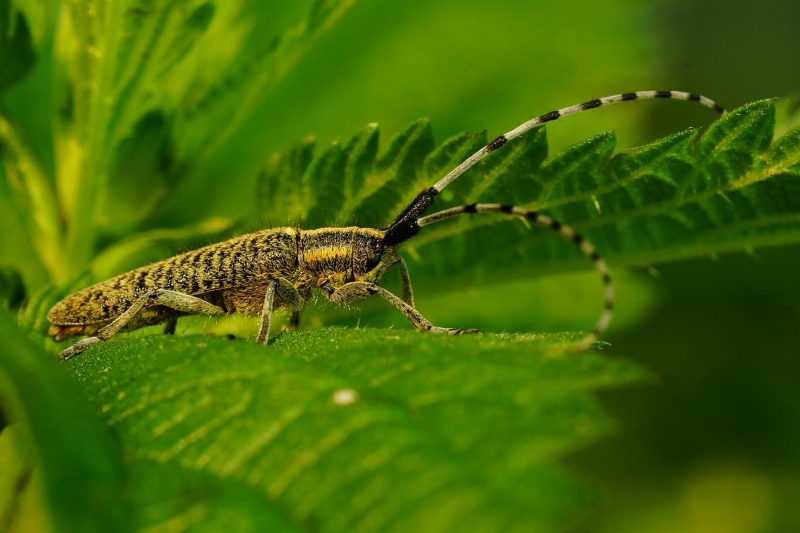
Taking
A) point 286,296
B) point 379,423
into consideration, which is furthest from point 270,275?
point 379,423

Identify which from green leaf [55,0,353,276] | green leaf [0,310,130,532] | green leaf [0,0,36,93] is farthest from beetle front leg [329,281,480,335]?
green leaf [0,310,130,532]

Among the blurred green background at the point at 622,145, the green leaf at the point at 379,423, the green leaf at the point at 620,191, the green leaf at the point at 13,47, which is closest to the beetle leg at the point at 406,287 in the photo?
the blurred green background at the point at 622,145

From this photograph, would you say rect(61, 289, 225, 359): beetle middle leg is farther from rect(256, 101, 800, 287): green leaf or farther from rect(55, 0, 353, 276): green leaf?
rect(256, 101, 800, 287): green leaf

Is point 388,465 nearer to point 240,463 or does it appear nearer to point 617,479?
point 240,463

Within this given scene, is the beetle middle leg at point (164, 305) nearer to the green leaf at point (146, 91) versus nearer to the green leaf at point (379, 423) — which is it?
the green leaf at point (146, 91)

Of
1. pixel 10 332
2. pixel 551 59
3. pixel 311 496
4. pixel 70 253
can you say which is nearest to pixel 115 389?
pixel 10 332
